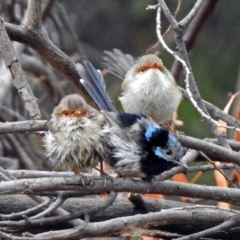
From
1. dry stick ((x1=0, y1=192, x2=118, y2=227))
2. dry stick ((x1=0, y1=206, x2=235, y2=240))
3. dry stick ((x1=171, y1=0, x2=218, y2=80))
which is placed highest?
dry stick ((x1=171, y1=0, x2=218, y2=80))

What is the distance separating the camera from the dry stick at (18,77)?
11.6 ft

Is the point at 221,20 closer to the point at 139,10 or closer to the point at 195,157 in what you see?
the point at 139,10

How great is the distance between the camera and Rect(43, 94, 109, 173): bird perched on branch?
3.04 m

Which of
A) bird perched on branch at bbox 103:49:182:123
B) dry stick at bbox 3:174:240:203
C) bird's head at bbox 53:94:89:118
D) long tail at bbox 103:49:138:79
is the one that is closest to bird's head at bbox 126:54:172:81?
bird perched on branch at bbox 103:49:182:123

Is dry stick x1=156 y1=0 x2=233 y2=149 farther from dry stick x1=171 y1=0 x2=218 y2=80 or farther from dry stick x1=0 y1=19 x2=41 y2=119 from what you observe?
dry stick x1=171 y1=0 x2=218 y2=80

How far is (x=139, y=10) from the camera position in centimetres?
863

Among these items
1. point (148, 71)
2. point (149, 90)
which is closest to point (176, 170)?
point (149, 90)

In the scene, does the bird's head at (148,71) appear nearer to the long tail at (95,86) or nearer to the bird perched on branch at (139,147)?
the long tail at (95,86)

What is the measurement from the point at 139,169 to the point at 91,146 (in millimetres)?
271

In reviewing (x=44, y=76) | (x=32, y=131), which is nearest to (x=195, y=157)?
(x=32, y=131)

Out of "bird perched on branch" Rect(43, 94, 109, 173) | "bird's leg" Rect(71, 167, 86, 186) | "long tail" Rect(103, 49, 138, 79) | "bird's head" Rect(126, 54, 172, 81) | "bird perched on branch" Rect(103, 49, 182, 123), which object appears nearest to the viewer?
"bird's leg" Rect(71, 167, 86, 186)

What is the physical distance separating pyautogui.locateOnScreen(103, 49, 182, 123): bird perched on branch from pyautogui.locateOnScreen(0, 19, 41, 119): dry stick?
74 centimetres

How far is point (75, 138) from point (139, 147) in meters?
0.35

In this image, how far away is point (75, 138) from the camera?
303 cm
